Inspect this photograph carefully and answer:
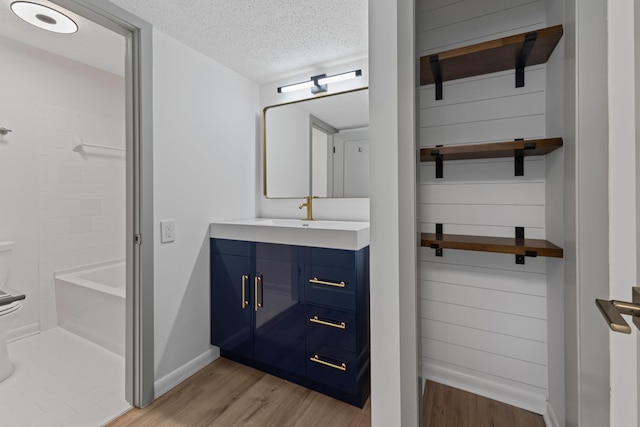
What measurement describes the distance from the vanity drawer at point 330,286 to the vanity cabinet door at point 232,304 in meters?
0.47

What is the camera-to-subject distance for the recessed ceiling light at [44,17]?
164 centimetres

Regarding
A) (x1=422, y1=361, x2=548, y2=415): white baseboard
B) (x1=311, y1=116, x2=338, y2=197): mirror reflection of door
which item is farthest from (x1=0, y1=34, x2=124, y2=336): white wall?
(x1=422, y1=361, x2=548, y2=415): white baseboard

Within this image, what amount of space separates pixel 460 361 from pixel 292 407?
3.23ft

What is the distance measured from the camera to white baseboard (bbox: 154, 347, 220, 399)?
5.92 feet

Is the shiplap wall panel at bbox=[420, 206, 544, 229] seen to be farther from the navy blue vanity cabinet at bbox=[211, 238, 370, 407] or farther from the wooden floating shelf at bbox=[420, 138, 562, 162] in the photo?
the navy blue vanity cabinet at bbox=[211, 238, 370, 407]

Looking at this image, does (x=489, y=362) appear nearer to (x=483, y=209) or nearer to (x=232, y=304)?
(x=483, y=209)

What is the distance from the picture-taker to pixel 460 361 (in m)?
1.68

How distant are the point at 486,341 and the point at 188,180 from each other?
2025 mm

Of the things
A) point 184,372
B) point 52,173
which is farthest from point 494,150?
point 52,173

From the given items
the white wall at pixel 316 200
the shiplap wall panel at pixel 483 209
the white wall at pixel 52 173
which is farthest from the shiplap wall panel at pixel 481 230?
the white wall at pixel 52 173

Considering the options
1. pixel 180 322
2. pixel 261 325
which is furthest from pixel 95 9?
pixel 261 325

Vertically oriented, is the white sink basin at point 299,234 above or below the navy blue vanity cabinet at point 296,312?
above

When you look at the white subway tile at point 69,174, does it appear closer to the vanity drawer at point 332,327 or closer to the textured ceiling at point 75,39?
the textured ceiling at point 75,39

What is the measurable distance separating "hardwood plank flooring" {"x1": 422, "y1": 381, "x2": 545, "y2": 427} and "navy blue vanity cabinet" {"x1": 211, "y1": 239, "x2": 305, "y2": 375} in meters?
0.75
